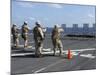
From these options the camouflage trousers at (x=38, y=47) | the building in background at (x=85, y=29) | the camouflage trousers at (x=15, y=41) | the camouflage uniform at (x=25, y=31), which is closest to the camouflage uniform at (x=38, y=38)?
the camouflage trousers at (x=38, y=47)

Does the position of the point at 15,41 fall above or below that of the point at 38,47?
above

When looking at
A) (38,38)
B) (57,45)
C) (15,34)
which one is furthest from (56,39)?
(15,34)

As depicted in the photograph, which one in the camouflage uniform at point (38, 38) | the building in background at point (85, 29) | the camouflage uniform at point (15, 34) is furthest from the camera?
the building in background at point (85, 29)

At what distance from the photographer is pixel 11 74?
4324mm

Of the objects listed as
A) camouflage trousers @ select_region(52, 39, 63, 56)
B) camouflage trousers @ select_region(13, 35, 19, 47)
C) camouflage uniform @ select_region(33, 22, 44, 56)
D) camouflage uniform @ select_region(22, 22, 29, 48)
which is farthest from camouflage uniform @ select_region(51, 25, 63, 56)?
camouflage trousers @ select_region(13, 35, 19, 47)

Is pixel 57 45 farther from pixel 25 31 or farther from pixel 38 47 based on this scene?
pixel 25 31

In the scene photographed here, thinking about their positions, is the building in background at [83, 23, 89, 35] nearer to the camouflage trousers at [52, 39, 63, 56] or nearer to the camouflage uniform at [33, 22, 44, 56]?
the camouflage trousers at [52, 39, 63, 56]

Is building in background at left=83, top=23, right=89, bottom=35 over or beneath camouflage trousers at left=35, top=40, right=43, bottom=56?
over

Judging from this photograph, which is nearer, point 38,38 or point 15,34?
point 15,34

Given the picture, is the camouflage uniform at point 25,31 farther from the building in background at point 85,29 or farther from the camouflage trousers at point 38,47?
the building in background at point 85,29

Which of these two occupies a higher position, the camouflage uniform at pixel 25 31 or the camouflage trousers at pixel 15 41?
the camouflage uniform at pixel 25 31

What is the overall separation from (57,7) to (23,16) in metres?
0.59

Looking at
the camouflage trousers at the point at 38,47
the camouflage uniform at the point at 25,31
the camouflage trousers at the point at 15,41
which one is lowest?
the camouflage trousers at the point at 38,47
